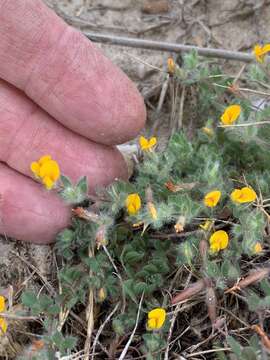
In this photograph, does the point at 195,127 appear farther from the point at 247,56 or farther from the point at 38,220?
the point at 38,220

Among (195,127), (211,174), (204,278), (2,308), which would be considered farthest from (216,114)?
(2,308)

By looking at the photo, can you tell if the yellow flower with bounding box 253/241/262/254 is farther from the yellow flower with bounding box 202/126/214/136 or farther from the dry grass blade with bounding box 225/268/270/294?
the yellow flower with bounding box 202/126/214/136

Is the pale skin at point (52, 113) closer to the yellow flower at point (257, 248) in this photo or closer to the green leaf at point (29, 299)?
the green leaf at point (29, 299)

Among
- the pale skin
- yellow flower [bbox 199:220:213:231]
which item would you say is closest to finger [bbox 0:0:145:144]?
the pale skin

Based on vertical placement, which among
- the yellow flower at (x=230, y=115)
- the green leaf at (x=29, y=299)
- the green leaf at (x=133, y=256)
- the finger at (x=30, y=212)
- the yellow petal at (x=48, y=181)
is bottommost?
the green leaf at (x=29, y=299)

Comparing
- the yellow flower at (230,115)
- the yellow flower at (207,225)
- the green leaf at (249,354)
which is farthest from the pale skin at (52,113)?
the green leaf at (249,354)

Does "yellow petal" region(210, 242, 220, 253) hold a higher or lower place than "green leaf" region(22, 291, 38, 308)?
higher

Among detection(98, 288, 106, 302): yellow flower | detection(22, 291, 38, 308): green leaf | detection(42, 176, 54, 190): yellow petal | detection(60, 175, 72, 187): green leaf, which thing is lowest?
detection(98, 288, 106, 302): yellow flower
